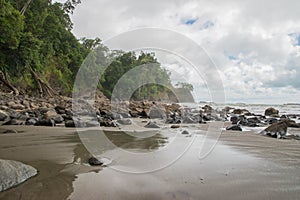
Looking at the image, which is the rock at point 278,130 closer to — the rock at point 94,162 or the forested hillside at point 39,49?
the rock at point 94,162

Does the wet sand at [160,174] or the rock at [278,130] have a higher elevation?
the rock at [278,130]

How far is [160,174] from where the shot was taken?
227cm

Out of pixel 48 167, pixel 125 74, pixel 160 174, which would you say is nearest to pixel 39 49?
pixel 48 167

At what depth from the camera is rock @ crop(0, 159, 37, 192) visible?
1810mm

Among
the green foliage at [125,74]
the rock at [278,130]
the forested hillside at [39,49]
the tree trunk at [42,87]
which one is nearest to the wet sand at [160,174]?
the rock at [278,130]

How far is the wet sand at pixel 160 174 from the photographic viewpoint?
178 cm

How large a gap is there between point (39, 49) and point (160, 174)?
14.4 metres

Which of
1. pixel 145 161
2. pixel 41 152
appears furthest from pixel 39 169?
pixel 145 161

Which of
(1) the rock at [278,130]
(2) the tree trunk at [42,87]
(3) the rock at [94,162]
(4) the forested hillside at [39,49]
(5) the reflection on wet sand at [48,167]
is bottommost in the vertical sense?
(5) the reflection on wet sand at [48,167]

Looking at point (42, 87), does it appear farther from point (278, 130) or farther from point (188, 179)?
point (188, 179)

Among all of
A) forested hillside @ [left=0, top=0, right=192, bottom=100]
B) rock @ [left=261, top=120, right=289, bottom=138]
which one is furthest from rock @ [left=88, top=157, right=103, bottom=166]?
forested hillside @ [left=0, top=0, right=192, bottom=100]

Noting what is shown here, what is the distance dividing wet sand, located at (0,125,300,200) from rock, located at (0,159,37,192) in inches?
2.5

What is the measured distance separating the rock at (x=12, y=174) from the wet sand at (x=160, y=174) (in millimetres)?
63

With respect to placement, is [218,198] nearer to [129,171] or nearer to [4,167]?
[129,171]
